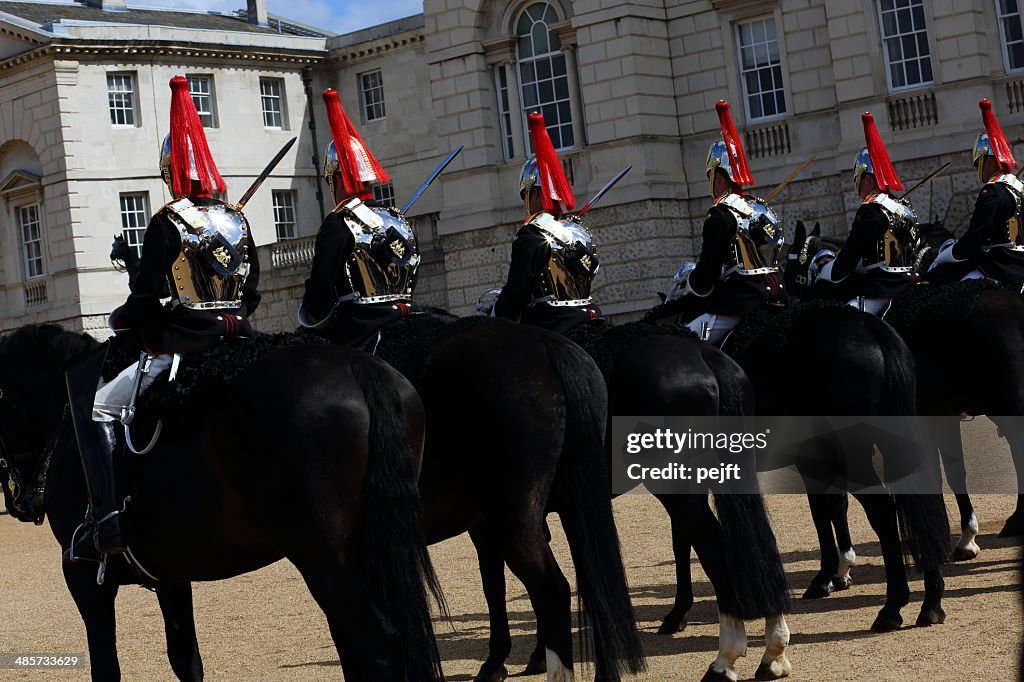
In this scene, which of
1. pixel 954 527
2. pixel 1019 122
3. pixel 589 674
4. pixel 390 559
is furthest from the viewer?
pixel 1019 122

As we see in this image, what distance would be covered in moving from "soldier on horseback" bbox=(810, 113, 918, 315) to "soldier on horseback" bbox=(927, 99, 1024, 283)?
70 cm

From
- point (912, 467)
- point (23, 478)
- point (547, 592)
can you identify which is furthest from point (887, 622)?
point (23, 478)

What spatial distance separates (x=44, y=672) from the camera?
9789 millimetres

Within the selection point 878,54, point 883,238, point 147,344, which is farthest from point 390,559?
point 878,54

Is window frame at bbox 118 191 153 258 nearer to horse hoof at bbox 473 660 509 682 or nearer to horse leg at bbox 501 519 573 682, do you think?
horse hoof at bbox 473 660 509 682

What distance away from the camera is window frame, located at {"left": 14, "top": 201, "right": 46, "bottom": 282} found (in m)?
38.3

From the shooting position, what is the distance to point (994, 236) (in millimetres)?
12023

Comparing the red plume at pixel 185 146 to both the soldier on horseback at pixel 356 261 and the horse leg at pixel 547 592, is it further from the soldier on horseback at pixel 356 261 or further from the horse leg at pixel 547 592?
the horse leg at pixel 547 592

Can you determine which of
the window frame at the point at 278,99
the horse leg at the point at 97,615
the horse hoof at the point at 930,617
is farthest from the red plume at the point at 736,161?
the window frame at the point at 278,99

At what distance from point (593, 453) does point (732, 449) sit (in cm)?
125

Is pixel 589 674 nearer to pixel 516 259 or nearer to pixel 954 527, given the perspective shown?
pixel 516 259

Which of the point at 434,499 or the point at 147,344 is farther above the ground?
the point at 147,344

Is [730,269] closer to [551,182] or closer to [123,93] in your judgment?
[551,182]

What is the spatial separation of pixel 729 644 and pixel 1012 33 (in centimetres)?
1940
